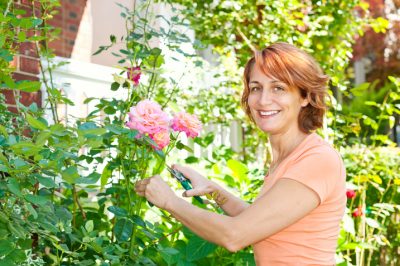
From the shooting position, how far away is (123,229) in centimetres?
272

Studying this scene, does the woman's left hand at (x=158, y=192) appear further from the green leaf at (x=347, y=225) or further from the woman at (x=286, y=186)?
the green leaf at (x=347, y=225)

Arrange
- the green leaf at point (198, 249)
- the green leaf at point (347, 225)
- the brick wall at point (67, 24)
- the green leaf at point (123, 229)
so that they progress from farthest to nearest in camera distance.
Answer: the brick wall at point (67, 24), the green leaf at point (347, 225), the green leaf at point (198, 249), the green leaf at point (123, 229)

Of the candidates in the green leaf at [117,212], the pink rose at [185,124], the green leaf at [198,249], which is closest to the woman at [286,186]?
the pink rose at [185,124]

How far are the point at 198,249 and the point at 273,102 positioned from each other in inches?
48.3

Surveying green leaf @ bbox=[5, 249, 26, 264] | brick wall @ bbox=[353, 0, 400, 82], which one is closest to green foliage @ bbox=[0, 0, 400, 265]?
green leaf @ bbox=[5, 249, 26, 264]

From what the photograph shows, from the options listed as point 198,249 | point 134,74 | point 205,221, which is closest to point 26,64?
point 134,74

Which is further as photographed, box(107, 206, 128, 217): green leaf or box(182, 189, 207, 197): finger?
box(107, 206, 128, 217): green leaf

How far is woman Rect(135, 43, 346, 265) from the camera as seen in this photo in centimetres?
221

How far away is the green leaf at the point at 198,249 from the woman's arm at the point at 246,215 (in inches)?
47.9

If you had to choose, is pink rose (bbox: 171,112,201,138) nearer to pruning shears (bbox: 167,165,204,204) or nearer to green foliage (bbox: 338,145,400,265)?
pruning shears (bbox: 167,165,204,204)

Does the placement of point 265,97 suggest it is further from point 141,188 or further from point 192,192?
point 141,188

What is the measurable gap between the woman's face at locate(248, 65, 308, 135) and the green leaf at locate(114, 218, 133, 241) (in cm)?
63

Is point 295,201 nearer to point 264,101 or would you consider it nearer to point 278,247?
point 278,247

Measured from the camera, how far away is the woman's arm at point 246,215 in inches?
86.5
